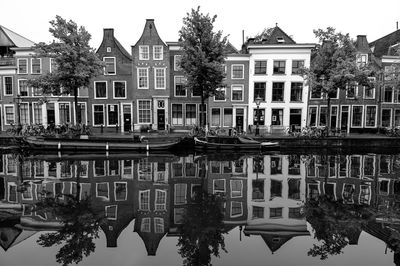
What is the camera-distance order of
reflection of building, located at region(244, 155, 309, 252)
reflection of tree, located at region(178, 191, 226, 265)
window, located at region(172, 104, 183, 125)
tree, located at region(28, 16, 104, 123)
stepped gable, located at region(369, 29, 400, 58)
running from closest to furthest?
1. reflection of tree, located at region(178, 191, 226, 265)
2. reflection of building, located at region(244, 155, 309, 252)
3. tree, located at region(28, 16, 104, 123)
4. window, located at region(172, 104, 183, 125)
5. stepped gable, located at region(369, 29, 400, 58)

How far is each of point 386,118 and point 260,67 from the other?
16.9 meters

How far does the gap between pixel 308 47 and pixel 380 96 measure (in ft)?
35.5

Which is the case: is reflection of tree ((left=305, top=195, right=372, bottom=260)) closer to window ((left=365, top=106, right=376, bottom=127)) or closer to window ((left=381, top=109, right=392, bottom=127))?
window ((left=365, top=106, right=376, bottom=127))

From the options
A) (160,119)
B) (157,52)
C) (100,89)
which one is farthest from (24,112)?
(157,52)

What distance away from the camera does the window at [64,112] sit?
108 ft

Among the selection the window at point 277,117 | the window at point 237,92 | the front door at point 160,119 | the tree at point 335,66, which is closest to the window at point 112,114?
the front door at point 160,119

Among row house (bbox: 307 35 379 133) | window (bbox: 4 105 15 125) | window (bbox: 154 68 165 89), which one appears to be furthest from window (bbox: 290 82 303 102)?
window (bbox: 4 105 15 125)

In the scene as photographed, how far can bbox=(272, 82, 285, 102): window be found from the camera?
32.9m

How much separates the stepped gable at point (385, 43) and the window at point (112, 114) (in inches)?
1427

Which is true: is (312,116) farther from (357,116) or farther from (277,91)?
(277,91)

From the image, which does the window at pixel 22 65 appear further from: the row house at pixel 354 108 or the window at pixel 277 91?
the row house at pixel 354 108

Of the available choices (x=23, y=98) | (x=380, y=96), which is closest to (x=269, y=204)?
(x=380, y=96)

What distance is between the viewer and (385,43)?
126 ft

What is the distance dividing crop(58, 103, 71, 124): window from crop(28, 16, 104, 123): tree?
27.5 ft
